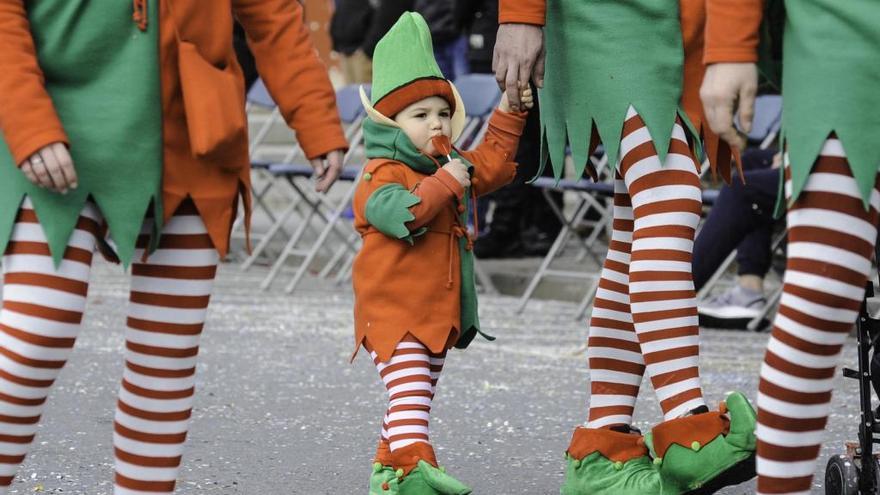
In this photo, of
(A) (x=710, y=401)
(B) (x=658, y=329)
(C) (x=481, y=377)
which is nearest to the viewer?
(B) (x=658, y=329)

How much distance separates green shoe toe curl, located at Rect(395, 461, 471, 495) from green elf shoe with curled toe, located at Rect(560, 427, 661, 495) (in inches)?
10.6

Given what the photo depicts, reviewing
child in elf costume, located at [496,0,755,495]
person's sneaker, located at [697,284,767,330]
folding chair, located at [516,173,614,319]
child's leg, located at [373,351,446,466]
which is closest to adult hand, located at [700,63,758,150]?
child in elf costume, located at [496,0,755,495]

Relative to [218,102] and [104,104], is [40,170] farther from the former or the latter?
[218,102]

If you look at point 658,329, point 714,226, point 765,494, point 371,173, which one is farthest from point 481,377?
point 765,494

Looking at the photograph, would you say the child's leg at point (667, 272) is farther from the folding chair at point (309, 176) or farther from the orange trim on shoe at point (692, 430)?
the folding chair at point (309, 176)

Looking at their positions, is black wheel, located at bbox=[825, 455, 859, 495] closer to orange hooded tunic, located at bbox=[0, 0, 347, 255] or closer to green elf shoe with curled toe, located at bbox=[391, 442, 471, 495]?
green elf shoe with curled toe, located at bbox=[391, 442, 471, 495]

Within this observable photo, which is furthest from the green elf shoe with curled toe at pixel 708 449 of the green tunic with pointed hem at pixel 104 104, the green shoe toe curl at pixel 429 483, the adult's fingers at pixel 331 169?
the green tunic with pointed hem at pixel 104 104

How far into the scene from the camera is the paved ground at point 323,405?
438 cm

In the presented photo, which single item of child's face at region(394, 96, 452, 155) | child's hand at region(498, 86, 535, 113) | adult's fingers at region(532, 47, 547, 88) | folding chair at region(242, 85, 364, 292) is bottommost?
folding chair at region(242, 85, 364, 292)

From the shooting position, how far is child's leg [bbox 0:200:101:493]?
2.85 metres

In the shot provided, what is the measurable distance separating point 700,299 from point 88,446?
4092 mm

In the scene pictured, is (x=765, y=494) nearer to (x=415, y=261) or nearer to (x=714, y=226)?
(x=415, y=261)

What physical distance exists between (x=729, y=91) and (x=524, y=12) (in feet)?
2.91

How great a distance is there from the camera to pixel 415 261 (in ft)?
13.0
